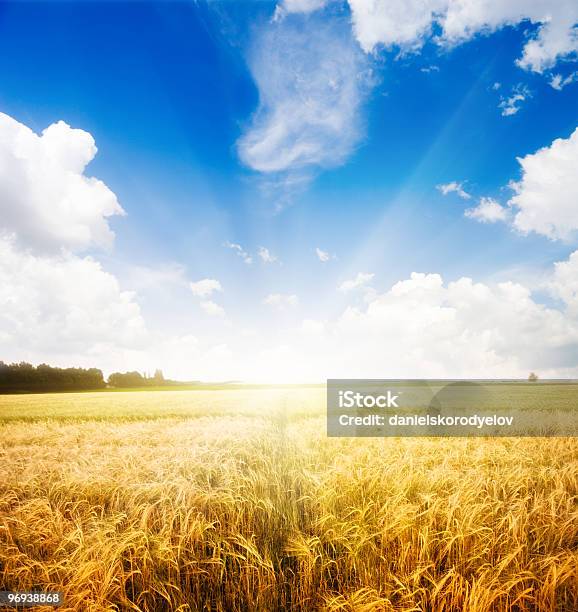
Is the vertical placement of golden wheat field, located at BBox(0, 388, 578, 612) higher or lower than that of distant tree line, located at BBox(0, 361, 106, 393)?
higher

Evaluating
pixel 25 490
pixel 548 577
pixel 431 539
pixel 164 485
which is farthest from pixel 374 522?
pixel 25 490

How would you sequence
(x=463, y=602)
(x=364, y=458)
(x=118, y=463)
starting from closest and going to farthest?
(x=463, y=602)
(x=118, y=463)
(x=364, y=458)

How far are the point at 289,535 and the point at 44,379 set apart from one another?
3837 inches

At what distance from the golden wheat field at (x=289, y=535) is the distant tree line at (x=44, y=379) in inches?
3594

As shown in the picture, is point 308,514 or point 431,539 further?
point 308,514

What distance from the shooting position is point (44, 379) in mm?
79000

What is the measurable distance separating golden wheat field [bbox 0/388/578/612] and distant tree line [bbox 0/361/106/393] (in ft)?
299

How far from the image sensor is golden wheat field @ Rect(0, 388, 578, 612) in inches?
121

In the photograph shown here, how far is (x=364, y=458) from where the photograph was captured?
6.42 metres

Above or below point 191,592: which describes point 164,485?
above

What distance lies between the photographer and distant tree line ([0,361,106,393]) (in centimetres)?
7488

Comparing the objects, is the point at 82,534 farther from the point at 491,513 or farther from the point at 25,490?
the point at 491,513

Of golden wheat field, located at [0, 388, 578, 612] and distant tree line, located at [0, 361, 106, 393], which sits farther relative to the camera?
distant tree line, located at [0, 361, 106, 393]

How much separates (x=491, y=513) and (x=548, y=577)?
903 millimetres
